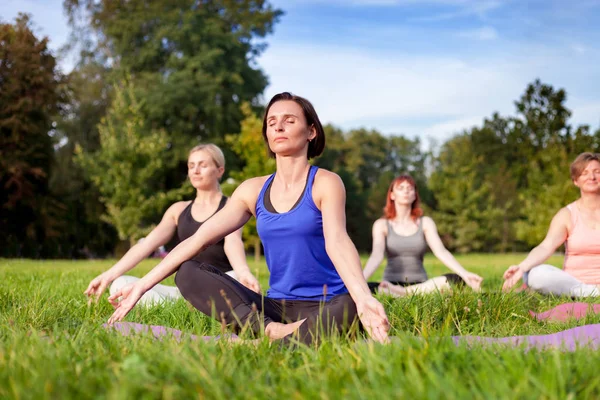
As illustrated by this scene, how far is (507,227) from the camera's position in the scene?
36688mm

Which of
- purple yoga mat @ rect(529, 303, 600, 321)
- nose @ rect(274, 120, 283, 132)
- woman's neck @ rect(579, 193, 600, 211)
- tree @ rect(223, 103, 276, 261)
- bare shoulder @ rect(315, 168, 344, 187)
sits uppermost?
tree @ rect(223, 103, 276, 261)

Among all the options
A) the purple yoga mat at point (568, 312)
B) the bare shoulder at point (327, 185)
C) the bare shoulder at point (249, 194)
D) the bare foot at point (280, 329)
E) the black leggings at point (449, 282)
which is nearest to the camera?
the bare foot at point (280, 329)

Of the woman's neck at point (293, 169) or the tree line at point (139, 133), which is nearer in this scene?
the woman's neck at point (293, 169)

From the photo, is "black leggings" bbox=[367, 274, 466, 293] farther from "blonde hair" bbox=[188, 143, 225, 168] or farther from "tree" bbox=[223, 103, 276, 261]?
"tree" bbox=[223, 103, 276, 261]

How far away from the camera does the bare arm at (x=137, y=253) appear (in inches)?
156

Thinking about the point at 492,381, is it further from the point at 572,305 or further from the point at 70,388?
the point at 572,305

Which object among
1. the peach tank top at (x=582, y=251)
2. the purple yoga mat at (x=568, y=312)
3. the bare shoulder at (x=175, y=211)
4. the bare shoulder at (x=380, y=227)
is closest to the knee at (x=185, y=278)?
the bare shoulder at (x=175, y=211)

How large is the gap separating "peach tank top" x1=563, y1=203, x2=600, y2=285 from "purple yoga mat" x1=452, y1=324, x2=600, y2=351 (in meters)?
3.20

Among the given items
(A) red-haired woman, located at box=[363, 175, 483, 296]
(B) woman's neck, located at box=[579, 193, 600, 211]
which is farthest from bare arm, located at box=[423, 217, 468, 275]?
(B) woman's neck, located at box=[579, 193, 600, 211]

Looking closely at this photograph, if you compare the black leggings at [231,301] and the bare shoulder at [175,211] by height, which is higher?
the bare shoulder at [175,211]

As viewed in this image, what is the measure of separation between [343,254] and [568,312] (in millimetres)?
2175

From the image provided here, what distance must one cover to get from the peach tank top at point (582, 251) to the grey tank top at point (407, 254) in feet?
5.71

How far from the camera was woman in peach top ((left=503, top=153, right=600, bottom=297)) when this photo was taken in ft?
20.2

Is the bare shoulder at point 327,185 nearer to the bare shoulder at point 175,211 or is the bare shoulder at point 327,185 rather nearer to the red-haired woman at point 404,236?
the bare shoulder at point 175,211
